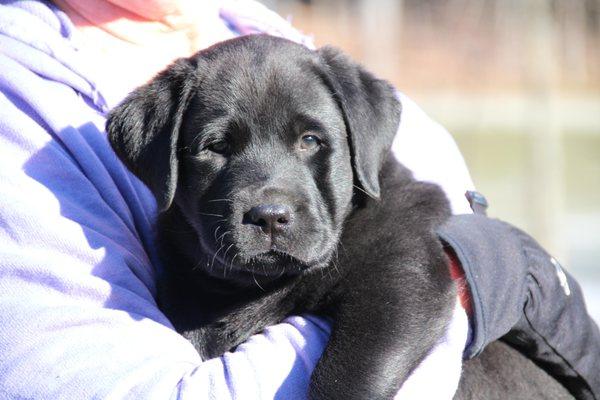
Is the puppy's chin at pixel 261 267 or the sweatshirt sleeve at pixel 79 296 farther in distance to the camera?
the puppy's chin at pixel 261 267

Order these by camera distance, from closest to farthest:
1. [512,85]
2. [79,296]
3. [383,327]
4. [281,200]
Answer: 1. [79,296]
2. [383,327]
3. [281,200]
4. [512,85]

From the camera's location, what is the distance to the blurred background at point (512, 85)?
6.36m

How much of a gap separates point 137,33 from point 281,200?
773 millimetres

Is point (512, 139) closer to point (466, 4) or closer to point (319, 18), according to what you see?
point (466, 4)

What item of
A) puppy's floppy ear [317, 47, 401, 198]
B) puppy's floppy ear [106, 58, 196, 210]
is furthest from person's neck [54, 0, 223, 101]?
puppy's floppy ear [317, 47, 401, 198]

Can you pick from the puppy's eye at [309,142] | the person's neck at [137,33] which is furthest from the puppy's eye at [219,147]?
A: the person's neck at [137,33]

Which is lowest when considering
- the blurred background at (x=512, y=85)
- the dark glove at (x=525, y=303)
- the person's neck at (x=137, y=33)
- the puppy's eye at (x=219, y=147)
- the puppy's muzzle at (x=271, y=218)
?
the blurred background at (x=512, y=85)

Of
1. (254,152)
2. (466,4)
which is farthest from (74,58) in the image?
(466,4)

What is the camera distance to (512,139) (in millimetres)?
9180

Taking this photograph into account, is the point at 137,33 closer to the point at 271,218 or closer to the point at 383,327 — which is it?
the point at 271,218

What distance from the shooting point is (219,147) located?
2.64m

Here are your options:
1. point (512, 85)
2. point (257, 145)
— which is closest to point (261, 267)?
point (257, 145)

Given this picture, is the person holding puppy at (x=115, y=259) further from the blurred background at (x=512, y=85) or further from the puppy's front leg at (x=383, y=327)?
the blurred background at (x=512, y=85)

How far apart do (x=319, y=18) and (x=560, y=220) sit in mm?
4899
